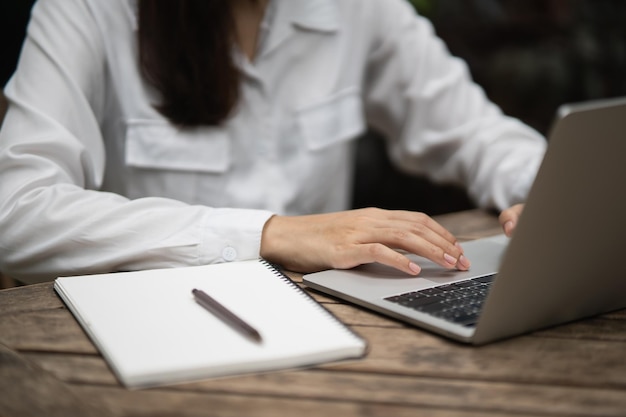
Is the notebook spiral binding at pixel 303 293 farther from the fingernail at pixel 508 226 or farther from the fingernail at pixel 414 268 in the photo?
the fingernail at pixel 508 226

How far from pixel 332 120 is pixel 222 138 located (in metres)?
0.25

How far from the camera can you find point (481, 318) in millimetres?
704

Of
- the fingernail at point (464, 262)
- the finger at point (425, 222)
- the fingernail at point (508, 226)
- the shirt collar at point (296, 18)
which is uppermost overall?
the shirt collar at point (296, 18)

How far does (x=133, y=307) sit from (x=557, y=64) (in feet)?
7.42

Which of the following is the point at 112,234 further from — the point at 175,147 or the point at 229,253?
the point at 175,147

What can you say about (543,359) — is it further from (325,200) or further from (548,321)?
(325,200)

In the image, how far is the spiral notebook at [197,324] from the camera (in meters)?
0.67

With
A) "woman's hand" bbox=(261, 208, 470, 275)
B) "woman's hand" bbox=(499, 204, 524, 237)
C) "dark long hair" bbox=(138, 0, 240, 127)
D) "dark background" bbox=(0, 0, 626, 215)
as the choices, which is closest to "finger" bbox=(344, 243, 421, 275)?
"woman's hand" bbox=(261, 208, 470, 275)

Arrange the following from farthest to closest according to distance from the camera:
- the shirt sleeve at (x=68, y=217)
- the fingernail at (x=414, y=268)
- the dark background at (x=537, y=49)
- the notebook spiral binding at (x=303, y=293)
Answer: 1. the dark background at (x=537, y=49)
2. the shirt sleeve at (x=68, y=217)
3. the fingernail at (x=414, y=268)
4. the notebook spiral binding at (x=303, y=293)

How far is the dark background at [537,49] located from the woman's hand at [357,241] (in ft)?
5.83

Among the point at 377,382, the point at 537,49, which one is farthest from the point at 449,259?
the point at 537,49

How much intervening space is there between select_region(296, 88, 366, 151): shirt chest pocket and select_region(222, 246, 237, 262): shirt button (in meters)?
0.56

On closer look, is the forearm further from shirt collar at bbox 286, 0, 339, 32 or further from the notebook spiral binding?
shirt collar at bbox 286, 0, 339, 32

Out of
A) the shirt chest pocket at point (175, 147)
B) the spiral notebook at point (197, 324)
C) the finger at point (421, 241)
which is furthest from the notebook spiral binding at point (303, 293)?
the shirt chest pocket at point (175, 147)
